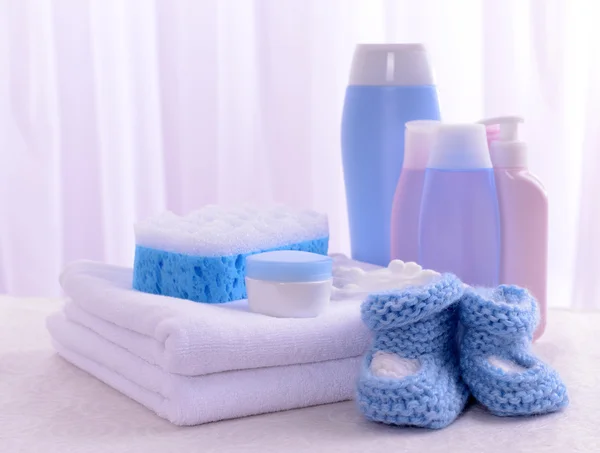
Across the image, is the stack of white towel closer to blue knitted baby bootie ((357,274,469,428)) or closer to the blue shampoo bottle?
blue knitted baby bootie ((357,274,469,428))

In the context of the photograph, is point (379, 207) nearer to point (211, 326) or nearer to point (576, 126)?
point (211, 326)

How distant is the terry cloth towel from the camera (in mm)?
654

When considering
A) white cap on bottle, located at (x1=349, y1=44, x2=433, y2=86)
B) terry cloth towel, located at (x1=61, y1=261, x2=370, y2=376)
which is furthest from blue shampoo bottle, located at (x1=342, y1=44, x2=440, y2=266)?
terry cloth towel, located at (x1=61, y1=261, x2=370, y2=376)

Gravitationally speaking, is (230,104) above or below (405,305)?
above

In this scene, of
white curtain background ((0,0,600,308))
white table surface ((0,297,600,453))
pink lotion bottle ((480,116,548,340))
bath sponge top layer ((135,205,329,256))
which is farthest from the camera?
white curtain background ((0,0,600,308))

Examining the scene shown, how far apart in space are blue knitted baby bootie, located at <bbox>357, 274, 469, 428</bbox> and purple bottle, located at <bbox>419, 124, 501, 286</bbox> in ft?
0.58

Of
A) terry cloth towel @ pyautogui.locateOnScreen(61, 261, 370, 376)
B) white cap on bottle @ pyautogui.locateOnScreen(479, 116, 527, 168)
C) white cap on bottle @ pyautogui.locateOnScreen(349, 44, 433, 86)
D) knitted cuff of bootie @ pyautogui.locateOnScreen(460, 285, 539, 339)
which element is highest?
white cap on bottle @ pyautogui.locateOnScreen(349, 44, 433, 86)

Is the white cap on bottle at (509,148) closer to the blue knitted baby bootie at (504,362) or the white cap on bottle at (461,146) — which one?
the white cap on bottle at (461,146)

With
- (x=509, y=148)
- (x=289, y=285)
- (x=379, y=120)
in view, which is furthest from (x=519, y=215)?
(x=289, y=285)

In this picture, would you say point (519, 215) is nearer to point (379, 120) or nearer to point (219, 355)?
point (379, 120)

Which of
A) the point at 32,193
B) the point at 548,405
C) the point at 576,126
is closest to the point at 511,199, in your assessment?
the point at 548,405

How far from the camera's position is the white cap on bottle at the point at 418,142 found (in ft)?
3.01

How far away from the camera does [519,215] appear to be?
894mm

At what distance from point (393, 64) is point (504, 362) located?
420 millimetres
